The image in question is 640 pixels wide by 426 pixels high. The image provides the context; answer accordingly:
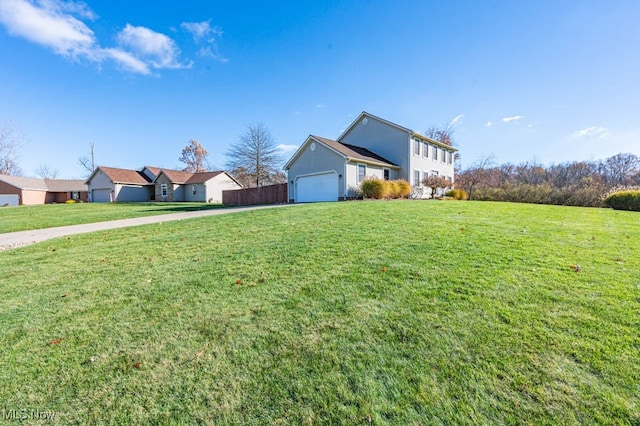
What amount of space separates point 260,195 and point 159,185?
1974 cm

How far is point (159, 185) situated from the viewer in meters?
37.3

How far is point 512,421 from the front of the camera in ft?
6.19

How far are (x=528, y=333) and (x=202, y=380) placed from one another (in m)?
3.23

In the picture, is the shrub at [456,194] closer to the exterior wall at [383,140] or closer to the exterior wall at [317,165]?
the exterior wall at [383,140]

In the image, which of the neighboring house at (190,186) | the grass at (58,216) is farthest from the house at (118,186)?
the grass at (58,216)

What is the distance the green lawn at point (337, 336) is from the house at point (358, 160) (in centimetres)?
1442

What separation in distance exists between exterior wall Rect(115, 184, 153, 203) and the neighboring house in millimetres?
2191

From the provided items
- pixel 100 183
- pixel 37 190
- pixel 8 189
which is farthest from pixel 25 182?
pixel 100 183

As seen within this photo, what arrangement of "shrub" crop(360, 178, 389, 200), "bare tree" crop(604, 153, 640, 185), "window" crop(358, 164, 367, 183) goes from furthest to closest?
"bare tree" crop(604, 153, 640, 185)
"window" crop(358, 164, 367, 183)
"shrub" crop(360, 178, 389, 200)

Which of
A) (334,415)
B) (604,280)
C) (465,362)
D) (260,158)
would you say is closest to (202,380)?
(334,415)

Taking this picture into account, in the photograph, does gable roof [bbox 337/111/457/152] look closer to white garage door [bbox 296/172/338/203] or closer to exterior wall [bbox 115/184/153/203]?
white garage door [bbox 296/172/338/203]

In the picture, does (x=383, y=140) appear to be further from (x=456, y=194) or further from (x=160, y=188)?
(x=160, y=188)

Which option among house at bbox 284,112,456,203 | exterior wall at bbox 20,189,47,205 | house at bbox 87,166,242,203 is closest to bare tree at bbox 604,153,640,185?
house at bbox 284,112,456,203

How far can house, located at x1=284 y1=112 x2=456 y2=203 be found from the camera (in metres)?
19.4
